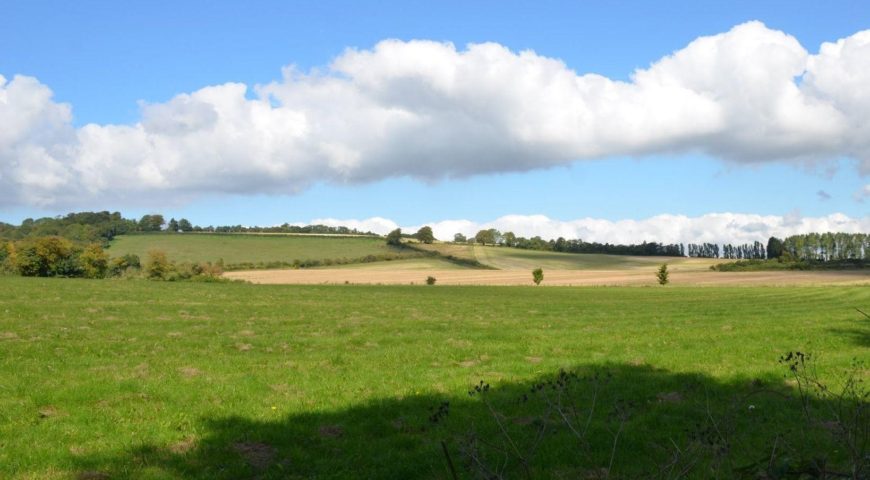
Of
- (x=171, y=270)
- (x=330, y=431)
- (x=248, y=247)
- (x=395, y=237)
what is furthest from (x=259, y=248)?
(x=330, y=431)

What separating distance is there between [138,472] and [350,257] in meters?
120

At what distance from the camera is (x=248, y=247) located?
137125mm

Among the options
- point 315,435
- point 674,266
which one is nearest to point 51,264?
point 315,435

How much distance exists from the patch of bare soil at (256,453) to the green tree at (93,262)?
8688 cm

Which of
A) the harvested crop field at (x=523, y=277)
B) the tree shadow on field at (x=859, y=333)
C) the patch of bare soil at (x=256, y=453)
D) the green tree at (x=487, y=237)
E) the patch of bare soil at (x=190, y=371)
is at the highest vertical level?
the green tree at (x=487, y=237)

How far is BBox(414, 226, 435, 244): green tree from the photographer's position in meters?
148

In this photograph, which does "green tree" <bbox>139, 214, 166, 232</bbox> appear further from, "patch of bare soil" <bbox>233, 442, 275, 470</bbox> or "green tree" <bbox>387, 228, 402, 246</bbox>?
"patch of bare soil" <bbox>233, 442, 275, 470</bbox>

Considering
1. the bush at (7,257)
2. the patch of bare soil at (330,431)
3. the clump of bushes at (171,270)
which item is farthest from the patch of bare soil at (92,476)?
the bush at (7,257)

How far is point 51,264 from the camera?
83.5 metres

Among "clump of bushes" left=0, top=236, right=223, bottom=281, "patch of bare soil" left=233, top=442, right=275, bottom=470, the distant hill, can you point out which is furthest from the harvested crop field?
"patch of bare soil" left=233, top=442, right=275, bottom=470

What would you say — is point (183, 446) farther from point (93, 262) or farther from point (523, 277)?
point (523, 277)

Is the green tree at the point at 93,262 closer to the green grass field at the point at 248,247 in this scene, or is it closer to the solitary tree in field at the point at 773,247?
the green grass field at the point at 248,247

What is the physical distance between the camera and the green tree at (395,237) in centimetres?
14138

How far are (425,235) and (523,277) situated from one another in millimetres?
52536
